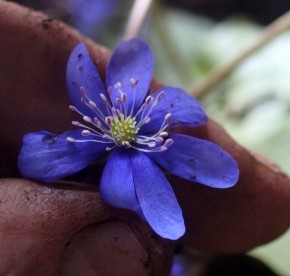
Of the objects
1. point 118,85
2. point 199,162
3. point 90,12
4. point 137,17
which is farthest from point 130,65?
point 90,12

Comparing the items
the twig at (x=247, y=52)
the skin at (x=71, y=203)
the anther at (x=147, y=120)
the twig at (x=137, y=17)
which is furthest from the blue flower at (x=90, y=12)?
the anther at (x=147, y=120)

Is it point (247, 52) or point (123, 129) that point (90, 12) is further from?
point (123, 129)

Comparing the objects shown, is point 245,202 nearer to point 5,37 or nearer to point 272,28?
point 5,37

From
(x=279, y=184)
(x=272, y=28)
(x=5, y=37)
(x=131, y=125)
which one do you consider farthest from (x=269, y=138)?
(x=5, y=37)

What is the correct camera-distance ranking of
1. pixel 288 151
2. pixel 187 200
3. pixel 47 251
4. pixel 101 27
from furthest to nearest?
pixel 101 27 < pixel 288 151 < pixel 187 200 < pixel 47 251

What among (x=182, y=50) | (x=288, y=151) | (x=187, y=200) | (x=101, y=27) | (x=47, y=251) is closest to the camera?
(x=47, y=251)

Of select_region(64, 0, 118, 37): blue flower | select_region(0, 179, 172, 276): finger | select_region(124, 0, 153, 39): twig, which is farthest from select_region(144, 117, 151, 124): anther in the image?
select_region(64, 0, 118, 37): blue flower

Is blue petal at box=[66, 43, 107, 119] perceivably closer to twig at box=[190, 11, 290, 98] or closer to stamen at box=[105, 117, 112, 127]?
stamen at box=[105, 117, 112, 127]
